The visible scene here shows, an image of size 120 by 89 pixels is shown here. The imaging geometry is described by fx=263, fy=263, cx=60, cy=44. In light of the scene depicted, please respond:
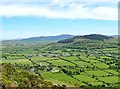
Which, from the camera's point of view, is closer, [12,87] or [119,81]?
[12,87]

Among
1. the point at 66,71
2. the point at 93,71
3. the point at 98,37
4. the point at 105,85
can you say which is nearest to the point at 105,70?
the point at 93,71

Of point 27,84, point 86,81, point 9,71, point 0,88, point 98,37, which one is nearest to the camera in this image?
point 0,88

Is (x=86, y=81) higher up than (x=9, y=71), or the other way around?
(x=9, y=71)

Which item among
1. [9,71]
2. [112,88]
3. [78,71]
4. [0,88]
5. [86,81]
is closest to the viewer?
[0,88]

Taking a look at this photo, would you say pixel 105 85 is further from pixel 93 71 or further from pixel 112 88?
pixel 93 71

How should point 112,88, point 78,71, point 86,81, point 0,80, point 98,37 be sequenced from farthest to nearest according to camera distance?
point 98,37 < point 78,71 < point 86,81 < point 112,88 < point 0,80

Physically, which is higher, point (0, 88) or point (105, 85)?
point (0, 88)

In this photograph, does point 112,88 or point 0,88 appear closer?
point 0,88

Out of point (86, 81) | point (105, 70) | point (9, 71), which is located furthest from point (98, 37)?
point (9, 71)

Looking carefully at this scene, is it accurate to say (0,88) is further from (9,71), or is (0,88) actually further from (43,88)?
(9,71)
